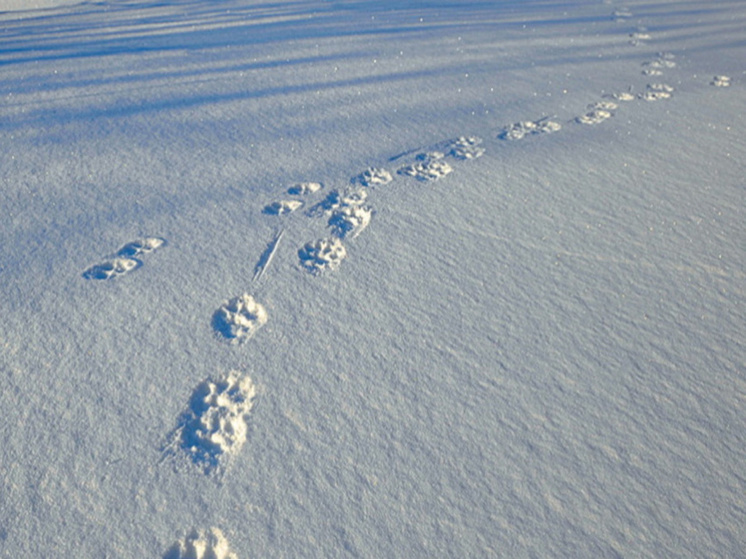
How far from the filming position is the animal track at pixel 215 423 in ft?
3.84

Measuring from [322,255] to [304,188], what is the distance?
0.45 m

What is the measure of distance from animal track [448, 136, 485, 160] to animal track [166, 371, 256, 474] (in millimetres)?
1522

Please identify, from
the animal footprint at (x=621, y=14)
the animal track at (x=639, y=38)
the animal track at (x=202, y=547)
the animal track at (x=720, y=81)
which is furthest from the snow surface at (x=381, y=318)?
the animal footprint at (x=621, y=14)

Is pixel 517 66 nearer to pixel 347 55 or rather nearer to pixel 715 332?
pixel 347 55

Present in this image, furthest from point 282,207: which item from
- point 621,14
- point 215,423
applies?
point 621,14

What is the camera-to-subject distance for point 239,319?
1495mm

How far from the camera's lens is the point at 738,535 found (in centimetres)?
108

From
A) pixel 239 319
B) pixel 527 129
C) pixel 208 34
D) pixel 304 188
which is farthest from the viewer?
pixel 208 34

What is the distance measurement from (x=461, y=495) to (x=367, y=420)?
29cm

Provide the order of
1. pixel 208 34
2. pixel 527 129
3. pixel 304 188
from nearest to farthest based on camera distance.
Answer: pixel 304 188
pixel 527 129
pixel 208 34

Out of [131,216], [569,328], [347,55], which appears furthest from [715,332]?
[347,55]

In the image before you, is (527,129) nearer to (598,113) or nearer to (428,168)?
(598,113)

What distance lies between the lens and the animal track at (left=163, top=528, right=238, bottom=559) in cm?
101

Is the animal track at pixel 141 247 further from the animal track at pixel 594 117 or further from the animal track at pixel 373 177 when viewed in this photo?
the animal track at pixel 594 117
